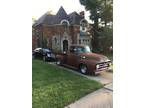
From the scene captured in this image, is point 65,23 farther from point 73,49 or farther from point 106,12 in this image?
point 106,12

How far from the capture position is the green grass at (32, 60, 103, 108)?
Answer: 161 cm

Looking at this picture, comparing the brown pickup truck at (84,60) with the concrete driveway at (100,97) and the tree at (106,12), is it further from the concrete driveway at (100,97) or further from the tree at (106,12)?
the tree at (106,12)

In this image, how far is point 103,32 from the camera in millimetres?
1716

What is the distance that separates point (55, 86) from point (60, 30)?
0.36 meters

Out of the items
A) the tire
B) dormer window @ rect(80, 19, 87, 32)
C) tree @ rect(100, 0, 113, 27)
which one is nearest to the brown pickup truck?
the tire

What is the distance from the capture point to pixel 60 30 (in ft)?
5.55

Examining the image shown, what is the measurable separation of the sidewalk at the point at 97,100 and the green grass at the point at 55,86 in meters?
0.03

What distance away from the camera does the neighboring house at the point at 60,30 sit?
168 cm

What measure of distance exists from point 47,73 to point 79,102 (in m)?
0.27

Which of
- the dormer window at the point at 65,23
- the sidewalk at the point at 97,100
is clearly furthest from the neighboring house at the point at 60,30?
the sidewalk at the point at 97,100
